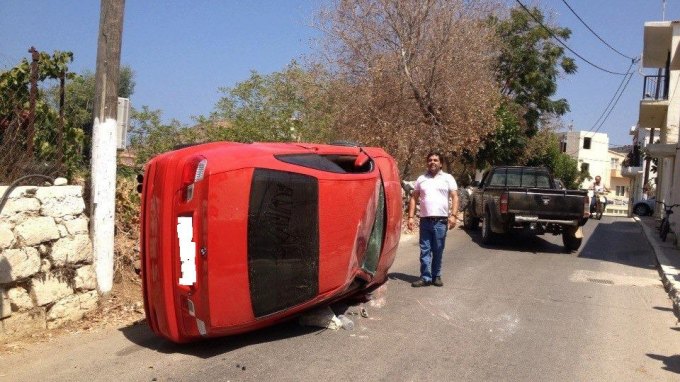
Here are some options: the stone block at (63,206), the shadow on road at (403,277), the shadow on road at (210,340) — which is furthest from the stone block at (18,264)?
the shadow on road at (403,277)

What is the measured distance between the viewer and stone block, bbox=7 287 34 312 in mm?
5438

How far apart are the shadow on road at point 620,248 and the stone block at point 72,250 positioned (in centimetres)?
964

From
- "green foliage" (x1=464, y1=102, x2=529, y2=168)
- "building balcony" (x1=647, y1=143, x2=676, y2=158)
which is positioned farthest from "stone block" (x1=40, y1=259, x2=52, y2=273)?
"green foliage" (x1=464, y1=102, x2=529, y2=168)

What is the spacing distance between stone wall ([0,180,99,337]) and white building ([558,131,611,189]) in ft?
234

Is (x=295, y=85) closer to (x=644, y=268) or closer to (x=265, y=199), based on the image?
(x=644, y=268)

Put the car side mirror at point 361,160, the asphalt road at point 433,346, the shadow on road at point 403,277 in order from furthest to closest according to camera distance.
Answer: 1. the shadow on road at point 403,277
2. the car side mirror at point 361,160
3. the asphalt road at point 433,346

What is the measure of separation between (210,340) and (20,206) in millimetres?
2046

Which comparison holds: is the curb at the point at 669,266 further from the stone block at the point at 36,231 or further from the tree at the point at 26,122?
the tree at the point at 26,122

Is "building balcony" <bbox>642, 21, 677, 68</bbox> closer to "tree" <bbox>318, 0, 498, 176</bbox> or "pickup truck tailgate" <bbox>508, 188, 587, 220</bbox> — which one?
"tree" <bbox>318, 0, 498, 176</bbox>

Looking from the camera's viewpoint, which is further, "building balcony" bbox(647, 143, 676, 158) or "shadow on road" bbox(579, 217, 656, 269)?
"building balcony" bbox(647, 143, 676, 158)

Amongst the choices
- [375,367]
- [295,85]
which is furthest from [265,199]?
[295,85]

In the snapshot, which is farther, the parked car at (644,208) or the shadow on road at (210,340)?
the parked car at (644,208)

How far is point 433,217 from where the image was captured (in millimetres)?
8180

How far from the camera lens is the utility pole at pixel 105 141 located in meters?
6.49
